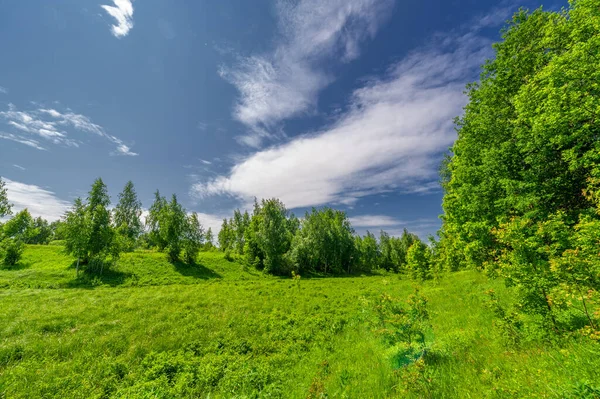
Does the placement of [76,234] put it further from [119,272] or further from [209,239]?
[209,239]

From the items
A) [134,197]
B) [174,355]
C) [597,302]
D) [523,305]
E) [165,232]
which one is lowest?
[174,355]

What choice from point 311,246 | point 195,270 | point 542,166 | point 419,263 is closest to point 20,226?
point 195,270

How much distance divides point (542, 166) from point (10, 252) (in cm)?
6186

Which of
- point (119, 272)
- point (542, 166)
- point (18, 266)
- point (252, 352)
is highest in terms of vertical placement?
point (542, 166)

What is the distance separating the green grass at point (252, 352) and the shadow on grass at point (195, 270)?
17964 mm

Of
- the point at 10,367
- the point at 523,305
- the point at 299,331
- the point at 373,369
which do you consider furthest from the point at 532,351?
the point at 10,367

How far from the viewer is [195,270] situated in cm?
4025

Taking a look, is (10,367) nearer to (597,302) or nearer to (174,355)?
(174,355)

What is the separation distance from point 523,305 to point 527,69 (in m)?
15.8

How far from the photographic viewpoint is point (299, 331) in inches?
563

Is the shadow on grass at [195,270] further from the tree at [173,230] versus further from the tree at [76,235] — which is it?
the tree at [76,235]

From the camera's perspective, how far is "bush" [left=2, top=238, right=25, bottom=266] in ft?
107

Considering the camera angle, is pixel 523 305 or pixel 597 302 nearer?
pixel 597 302

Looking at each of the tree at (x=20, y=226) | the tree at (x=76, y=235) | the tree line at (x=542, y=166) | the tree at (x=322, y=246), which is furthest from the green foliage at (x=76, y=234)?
the tree line at (x=542, y=166)
